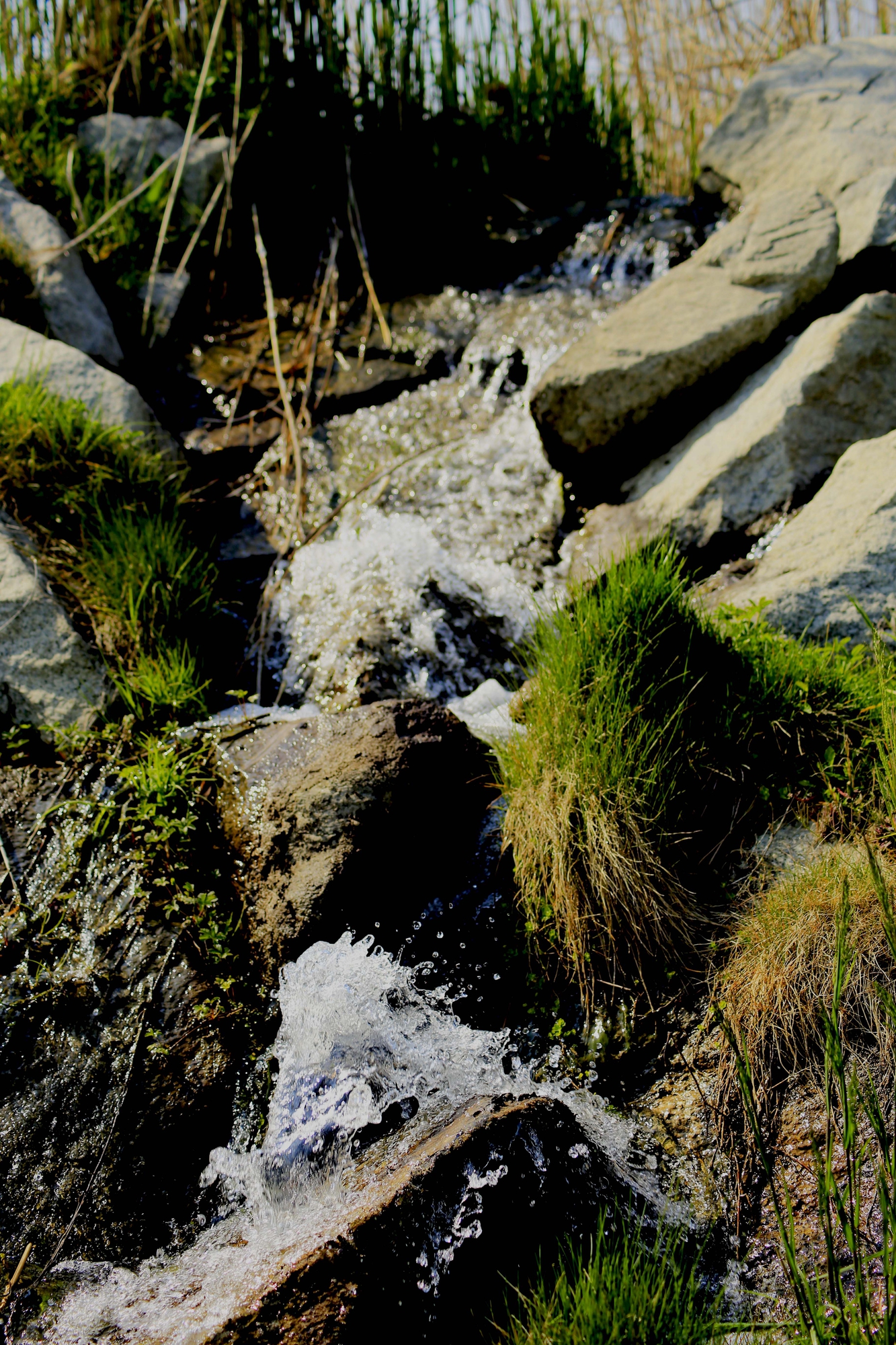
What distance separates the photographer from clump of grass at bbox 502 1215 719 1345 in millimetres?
1656

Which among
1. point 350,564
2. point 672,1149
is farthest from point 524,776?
point 350,564

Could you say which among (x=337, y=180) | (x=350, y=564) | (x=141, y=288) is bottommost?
(x=350, y=564)

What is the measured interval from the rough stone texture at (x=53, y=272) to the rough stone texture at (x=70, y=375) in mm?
578

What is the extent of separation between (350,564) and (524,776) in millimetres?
1884

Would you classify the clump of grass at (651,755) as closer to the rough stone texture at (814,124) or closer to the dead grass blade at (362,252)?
the rough stone texture at (814,124)

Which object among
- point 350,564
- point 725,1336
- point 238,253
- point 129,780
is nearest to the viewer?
point 725,1336

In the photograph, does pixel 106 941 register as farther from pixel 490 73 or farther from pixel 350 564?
pixel 490 73

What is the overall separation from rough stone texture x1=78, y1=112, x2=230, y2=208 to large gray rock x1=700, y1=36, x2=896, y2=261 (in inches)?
125

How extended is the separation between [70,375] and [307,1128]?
3568mm

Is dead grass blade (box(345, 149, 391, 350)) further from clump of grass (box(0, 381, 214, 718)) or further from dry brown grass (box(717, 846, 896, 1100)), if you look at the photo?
dry brown grass (box(717, 846, 896, 1100))

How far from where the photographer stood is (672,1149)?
2287 mm

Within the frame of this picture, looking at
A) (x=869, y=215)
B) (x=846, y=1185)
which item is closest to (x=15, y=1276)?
(x=846, y=1185)

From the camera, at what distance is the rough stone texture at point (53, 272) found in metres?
5.02

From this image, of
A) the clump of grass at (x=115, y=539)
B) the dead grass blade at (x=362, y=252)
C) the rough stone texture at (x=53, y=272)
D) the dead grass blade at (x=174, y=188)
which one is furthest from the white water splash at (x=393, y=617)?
the dead grass blade at (x=174, y=188)
